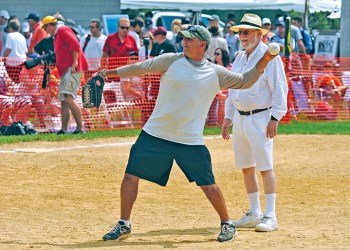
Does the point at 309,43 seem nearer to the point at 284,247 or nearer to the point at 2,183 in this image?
the point at 2,183

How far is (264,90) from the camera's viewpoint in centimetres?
902

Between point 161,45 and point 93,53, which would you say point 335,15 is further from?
point 161,45

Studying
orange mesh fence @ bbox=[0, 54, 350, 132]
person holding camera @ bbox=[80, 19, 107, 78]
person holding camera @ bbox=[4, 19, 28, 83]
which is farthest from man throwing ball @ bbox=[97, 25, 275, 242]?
person holding camera @ bbox=[80, 19, 107, 78]

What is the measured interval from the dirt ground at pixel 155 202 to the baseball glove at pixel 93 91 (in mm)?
1192

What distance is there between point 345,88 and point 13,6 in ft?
34.4

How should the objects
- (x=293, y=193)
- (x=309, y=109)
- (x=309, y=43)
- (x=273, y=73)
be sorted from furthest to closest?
(x=309, y=43) → (x=309, y=109) → (x=293, y=193) → (x=273, y=73)

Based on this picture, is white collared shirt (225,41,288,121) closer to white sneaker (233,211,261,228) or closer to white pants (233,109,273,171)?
white pants (233,109,273,171)

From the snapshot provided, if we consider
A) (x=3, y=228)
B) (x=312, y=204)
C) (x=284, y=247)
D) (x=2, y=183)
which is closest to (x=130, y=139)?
(x=2, y=183)


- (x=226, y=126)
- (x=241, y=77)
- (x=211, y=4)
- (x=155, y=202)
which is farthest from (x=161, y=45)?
(x=211, y=4)

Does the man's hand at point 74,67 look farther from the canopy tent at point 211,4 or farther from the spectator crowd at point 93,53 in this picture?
the canopy tent at point 211,4

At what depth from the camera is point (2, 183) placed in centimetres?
1188

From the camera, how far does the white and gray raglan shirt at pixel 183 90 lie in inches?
326

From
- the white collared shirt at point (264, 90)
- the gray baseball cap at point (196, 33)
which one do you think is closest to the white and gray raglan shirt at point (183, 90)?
the gray baseball cap at point (196, 33)

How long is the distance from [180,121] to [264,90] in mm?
1085
